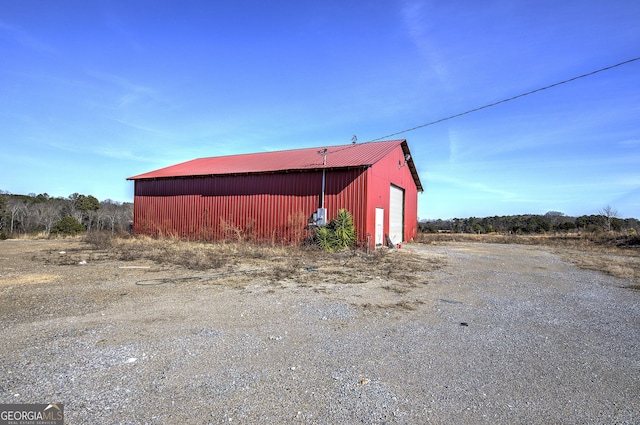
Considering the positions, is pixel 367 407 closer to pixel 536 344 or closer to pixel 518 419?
pixel 518 419

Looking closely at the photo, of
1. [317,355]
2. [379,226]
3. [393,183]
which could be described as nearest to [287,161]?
[393,183]

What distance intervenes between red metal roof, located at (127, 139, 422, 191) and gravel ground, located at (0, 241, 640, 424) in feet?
36.1

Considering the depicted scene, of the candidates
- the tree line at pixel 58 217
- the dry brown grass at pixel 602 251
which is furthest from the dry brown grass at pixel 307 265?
the tree line at pixel 58 217

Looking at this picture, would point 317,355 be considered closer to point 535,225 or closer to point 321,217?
point 321,217

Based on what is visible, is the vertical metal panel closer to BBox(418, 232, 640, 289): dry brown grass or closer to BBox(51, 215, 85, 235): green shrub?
BBox(51, 215, 85, 235): green shrub

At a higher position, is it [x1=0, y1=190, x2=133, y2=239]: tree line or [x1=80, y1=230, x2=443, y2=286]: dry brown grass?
[x1=0, y1=190, x2=133, y2=239]: tree line

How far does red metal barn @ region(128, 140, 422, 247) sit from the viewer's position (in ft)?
55.0

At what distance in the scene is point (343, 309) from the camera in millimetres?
5910

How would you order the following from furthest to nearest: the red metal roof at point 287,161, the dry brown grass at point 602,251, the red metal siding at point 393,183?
the red metal roof at point 287,161 < the red metal siding at point 393,183 < the dry brown grass at point 602,251

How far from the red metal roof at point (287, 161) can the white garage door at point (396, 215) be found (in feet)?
9.37

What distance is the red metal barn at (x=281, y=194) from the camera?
1675 centimetres

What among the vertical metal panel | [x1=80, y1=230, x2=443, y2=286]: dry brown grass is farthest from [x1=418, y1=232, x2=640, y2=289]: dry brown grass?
the vertical metal panel

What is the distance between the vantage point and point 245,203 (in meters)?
19.0

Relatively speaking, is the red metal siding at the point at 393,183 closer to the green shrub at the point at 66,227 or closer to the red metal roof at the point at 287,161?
the red metal roof at the point at 287,161
